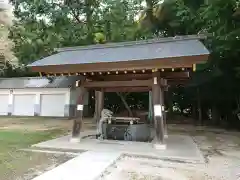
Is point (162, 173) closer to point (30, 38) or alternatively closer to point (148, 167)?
point (148, 167)

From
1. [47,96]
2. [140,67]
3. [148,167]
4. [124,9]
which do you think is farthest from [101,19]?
[148,167]

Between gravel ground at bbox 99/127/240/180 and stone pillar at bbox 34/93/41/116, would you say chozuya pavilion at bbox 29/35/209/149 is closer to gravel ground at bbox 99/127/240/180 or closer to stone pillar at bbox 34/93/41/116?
gravel ground at bbox 99/127/240/180

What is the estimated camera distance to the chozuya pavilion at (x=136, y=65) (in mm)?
6469

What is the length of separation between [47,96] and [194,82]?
11.5m

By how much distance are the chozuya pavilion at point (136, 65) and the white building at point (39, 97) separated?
10239 mm

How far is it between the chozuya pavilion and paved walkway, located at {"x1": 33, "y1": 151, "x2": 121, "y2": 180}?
1773 millimetres

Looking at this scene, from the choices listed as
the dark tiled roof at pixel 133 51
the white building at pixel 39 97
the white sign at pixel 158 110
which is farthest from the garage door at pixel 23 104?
the white sign at pixel 158 110

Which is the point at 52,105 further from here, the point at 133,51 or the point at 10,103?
the point at 133,51

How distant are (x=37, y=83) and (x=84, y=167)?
53.5 feet

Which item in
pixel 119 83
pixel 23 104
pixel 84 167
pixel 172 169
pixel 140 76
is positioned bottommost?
pixel 172 169

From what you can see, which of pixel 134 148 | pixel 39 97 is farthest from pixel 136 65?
pixel 39 97

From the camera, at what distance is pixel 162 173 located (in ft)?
16.3

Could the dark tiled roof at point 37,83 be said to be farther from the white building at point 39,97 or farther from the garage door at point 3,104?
the garage door at point 3,104

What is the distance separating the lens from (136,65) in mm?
6656
